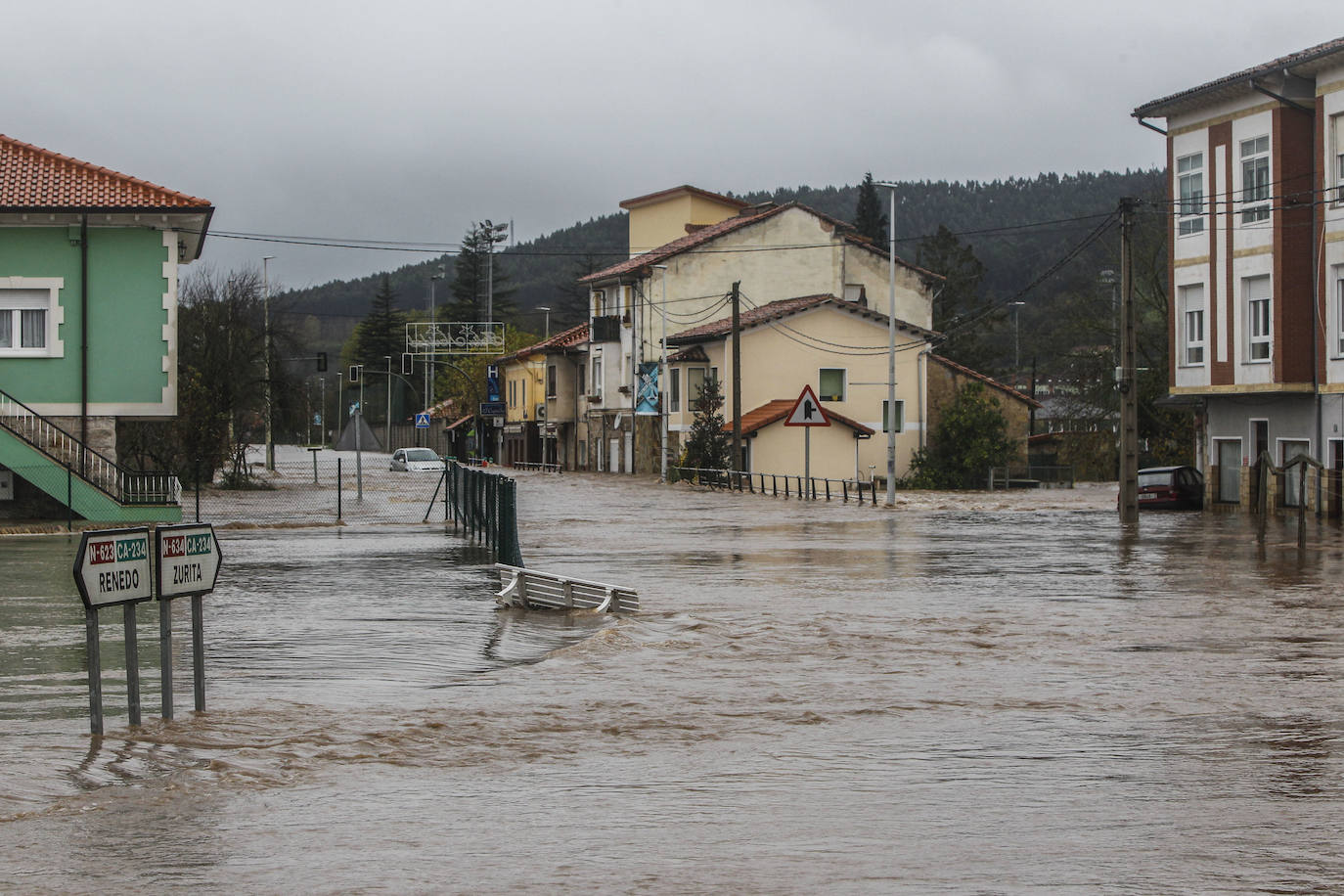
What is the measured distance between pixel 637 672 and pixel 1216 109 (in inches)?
1404

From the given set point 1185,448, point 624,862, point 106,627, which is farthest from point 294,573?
point 1185,448

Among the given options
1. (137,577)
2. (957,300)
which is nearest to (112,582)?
(137,577)

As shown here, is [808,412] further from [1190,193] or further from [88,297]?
[88,297]

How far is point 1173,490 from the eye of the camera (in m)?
45.0

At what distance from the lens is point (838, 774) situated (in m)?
8.57

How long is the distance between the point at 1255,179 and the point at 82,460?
3025 cm

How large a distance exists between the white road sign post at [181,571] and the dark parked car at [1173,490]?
38.5 metres

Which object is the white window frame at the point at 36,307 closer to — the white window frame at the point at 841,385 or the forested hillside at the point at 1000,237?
the white window frame at the point at 841,385

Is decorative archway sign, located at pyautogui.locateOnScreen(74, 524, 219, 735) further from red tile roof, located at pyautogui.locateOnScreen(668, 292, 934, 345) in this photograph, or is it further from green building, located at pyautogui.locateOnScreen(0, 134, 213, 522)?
red tile roof, located at pyautogui.locateOnScreen(668, 292, 934, 345)

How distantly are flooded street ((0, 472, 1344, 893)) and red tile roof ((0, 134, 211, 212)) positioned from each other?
55.8 ft

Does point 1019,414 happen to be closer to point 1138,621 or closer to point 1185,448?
point 1185,448

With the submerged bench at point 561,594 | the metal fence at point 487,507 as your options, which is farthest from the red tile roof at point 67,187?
the submerged bench at point 561,594

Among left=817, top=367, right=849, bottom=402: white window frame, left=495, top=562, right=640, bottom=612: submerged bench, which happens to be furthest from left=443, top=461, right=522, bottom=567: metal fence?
left=817, top=367, right=849, bottom=402: white window frame

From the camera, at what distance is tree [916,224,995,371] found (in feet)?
337
